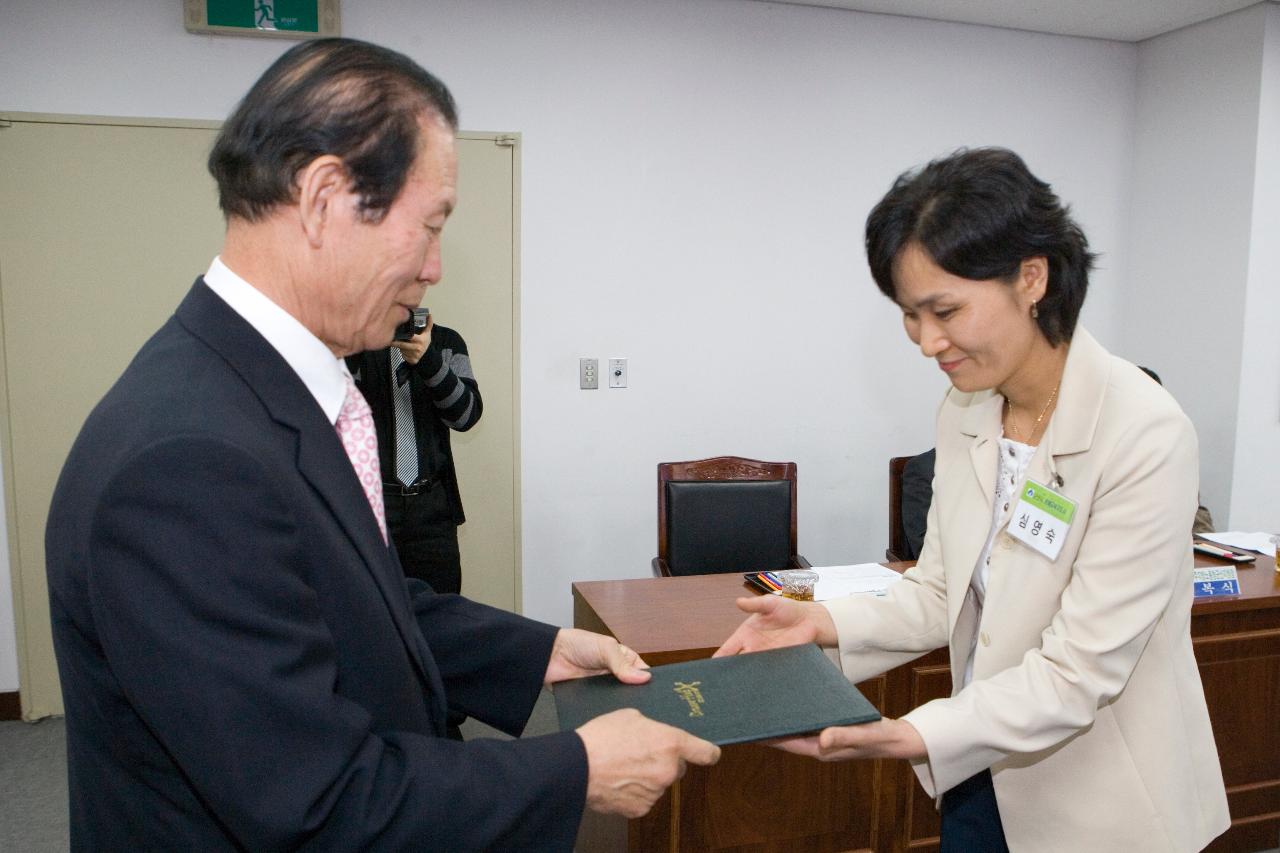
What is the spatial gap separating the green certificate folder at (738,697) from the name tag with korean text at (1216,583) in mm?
1682

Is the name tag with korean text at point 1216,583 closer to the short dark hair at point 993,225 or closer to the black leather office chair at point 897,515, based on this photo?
the black leather office chair at point 897,515

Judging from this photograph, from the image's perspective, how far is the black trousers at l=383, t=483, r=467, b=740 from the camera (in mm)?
3193

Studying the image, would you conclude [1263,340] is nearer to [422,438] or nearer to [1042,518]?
[1042,518]

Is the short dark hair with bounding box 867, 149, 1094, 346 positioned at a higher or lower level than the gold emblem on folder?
higher

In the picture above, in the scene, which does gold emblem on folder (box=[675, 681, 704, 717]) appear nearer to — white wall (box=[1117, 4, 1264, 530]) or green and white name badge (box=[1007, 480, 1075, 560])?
green and white name badge (box=[1007, 480, 1075, 560])

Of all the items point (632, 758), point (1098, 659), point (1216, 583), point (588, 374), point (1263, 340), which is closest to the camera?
point (632, 758)

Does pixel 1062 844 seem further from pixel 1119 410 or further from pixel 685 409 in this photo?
pixel 685 409

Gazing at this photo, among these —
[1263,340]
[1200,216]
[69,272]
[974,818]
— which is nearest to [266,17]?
[69,272]

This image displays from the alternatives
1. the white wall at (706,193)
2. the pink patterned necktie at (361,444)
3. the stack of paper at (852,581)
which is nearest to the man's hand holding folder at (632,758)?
the pink patterned necktie at (361,444)

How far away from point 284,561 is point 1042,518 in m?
1.10

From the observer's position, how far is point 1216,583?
262cm

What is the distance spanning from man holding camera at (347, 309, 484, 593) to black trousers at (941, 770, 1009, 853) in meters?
2.06

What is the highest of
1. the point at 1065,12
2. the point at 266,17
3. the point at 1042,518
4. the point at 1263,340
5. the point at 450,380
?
the point at 1065,12

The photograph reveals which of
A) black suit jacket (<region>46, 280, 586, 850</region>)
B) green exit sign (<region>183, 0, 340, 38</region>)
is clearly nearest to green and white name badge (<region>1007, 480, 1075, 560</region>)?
black suit jacket (<region>46, 280, 586, 850</region>)
